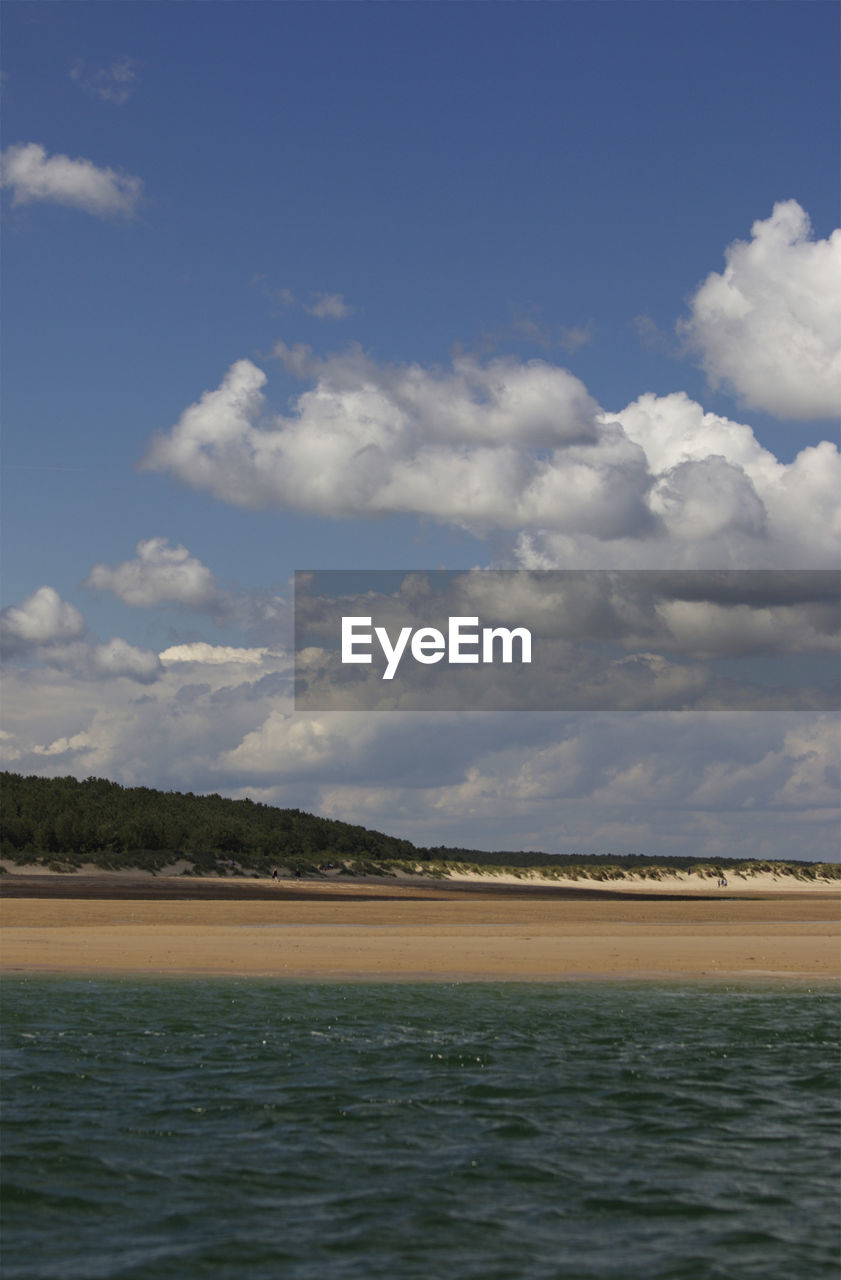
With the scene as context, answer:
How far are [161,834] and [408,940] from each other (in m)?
70.5

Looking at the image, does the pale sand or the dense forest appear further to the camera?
the dense forest

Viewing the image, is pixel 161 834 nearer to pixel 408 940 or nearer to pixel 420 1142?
pixel 408 940

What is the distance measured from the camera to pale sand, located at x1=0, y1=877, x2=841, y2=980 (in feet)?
120

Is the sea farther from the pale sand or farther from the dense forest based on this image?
the dense forest

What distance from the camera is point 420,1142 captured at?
56.3 feet

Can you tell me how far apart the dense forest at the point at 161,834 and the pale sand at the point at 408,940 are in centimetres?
3342

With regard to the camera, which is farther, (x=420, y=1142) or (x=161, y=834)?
(x=161, y=834)

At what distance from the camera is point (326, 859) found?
4668 inches

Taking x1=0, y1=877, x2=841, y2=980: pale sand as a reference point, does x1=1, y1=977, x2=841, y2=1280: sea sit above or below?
above

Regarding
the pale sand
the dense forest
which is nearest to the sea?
the pale sand

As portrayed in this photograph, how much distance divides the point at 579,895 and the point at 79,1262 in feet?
261

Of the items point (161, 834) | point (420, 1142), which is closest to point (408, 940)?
point (420, 1142)

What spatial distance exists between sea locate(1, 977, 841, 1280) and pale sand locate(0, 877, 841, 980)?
7236mm

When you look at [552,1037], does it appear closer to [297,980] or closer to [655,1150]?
[655,1150]
